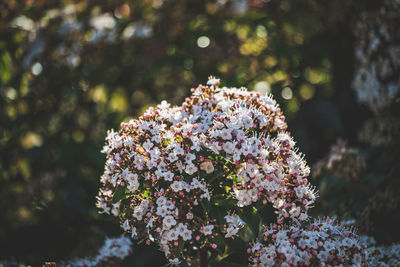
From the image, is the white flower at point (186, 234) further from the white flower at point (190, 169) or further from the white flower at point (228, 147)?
the white flower at point (228, 147)

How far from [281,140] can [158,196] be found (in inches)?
23.0

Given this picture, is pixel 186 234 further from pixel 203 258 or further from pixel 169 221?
pixel 203 258

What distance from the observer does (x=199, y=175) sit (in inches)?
67.6

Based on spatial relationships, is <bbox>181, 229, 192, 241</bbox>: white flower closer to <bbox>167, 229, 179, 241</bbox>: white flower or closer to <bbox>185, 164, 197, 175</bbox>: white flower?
<bbox>167, 229, 179, 241</bbox>: white flower

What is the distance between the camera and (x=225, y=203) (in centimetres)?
179

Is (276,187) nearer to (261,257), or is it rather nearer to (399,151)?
(261,257)

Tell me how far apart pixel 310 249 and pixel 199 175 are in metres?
0.53

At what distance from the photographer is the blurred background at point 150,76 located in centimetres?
320

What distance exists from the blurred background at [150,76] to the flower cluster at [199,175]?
1.19 m

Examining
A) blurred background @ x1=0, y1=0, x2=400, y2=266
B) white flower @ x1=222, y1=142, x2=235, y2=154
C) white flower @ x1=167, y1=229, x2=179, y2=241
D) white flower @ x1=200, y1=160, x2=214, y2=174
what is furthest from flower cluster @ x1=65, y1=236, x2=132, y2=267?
white flower @ x1=222, y1=142, x2=235, y2=154

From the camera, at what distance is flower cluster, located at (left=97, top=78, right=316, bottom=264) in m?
1.65

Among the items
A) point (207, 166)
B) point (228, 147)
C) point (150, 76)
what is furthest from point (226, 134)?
point (150, 76)

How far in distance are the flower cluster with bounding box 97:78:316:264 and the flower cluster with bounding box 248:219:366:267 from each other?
0.34 ft

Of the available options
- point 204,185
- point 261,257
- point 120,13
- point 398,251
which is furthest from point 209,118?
point 120,13
